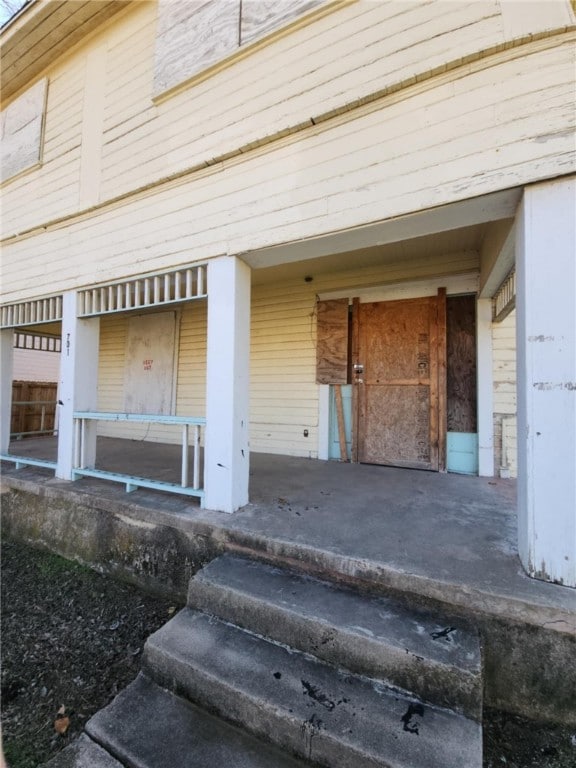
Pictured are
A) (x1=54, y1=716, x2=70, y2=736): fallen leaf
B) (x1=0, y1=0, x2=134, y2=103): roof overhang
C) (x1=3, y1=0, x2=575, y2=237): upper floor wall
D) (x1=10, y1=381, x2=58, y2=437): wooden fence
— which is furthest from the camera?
(x1=10, y1=381, x2=58, y2=437): wooden fence

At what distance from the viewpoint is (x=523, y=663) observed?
4.99 ft

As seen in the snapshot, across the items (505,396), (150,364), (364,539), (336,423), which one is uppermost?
(150,364)

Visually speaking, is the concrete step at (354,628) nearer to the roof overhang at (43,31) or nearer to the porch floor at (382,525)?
the porch floor at (382,525)

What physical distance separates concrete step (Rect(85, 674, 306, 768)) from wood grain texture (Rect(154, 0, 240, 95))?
4329 millimetres

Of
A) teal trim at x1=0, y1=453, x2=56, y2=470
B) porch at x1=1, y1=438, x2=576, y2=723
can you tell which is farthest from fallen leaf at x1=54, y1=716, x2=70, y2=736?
teal trim at x1=0, y1=453, x2=56, y2=470

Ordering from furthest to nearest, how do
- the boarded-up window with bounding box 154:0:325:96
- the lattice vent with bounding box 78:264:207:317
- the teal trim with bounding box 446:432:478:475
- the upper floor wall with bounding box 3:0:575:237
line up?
the teal trim with bounding box 446:432:478:475 < the lattice vent with bounding box 78:264:207:317 < the boarded-up window with bounding box 154:0:325:96 < the upper floor wall with bounding box 3:0:575:237

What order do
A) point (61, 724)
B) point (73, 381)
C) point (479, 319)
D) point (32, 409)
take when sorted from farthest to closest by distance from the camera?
point (32, 409)
point (479, 319)
point (73, 381)
point (61, 724)

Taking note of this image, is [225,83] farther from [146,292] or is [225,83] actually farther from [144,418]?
[144,418]

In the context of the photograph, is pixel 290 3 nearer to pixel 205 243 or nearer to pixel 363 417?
pixel 205 243

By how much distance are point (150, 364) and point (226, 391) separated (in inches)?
164

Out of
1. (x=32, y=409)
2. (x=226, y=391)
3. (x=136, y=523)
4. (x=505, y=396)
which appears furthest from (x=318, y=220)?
(x=32, y=409)

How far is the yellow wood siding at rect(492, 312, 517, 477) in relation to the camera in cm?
373

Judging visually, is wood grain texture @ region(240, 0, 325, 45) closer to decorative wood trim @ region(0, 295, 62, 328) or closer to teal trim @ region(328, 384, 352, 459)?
decorative wood trim @ region(0, 295, 62, 328)

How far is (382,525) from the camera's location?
2.36m
